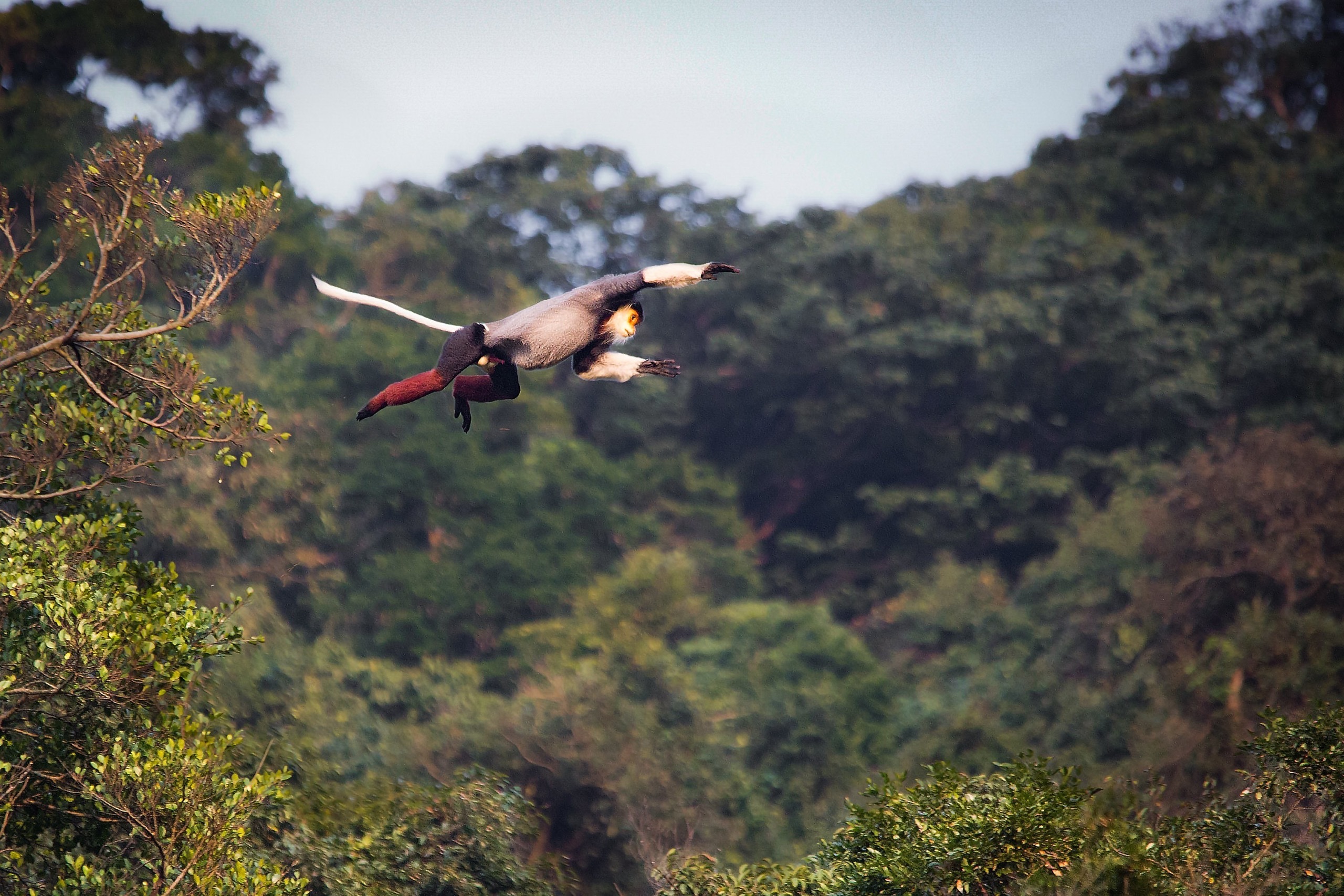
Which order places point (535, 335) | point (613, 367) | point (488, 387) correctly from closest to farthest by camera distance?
1. point (535, 335)
2. point (488, 387)
3. point (613, 367)

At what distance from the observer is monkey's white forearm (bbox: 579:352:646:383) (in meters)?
6.79

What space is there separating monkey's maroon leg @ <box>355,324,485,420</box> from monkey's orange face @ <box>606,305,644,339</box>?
0.72 metres

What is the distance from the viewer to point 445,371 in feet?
19.7

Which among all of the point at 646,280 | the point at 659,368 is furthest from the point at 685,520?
the point at 646,280

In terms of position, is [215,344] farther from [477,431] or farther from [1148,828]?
[1148,828]

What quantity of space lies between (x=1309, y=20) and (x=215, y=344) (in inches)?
1185

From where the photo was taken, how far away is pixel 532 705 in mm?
18344

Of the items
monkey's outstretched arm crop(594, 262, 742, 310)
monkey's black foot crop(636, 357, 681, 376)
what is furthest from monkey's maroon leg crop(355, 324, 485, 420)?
monkey's black foot crop(636, 357, 681, 376)

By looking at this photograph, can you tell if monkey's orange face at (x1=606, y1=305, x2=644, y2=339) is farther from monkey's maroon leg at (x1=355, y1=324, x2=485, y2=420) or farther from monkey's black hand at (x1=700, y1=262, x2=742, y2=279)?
monkey's maroon leg at (x1=355, y1=324, x2=485, y2=420)

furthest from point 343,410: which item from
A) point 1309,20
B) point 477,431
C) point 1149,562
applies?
point 1309,20

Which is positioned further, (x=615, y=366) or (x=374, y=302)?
(x=615, y=366)

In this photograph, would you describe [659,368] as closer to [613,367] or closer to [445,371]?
[613,367]

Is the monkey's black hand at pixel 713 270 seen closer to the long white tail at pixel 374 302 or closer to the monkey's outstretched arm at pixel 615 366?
the monkey's outstretched arm at pixel 615 366

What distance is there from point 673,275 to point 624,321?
398 millimetres
